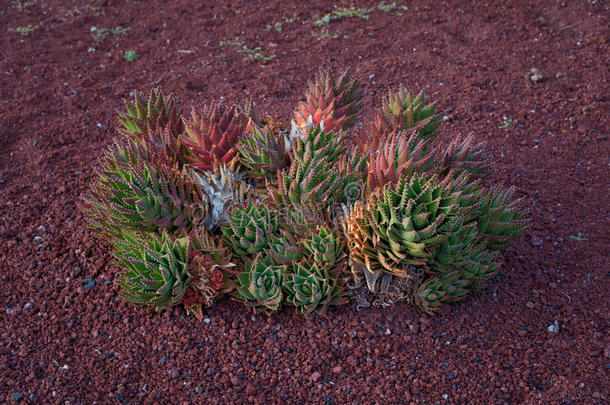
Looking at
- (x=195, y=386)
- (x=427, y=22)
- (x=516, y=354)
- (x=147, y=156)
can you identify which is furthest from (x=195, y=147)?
(x=427, y=22)

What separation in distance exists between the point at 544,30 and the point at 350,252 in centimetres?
387

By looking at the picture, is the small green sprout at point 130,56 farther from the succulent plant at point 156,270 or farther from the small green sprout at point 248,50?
the succulent plant at point 156,270

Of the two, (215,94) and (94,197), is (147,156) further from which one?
(215,94)

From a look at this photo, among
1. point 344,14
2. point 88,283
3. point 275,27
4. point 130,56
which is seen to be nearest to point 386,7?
point 344,14

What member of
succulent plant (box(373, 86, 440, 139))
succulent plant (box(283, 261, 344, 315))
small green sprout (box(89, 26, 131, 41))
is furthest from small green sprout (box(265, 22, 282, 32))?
succulent plant (box(283, 261, 344, 315))

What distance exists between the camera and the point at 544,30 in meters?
5.27

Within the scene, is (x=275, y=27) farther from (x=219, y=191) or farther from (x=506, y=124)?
(x=219, y=191)

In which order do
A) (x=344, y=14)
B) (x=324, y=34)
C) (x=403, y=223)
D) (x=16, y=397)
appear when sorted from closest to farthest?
(x=403, y=223), (x=16, y=397), (x=324, y=34), (x=344, y=14)

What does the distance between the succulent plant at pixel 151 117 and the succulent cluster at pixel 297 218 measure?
0.14m

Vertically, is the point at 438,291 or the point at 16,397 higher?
the point at 438,291

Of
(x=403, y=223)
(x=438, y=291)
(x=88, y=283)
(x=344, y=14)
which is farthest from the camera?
(x=344, y=14)

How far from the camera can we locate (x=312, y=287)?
2.53 meters

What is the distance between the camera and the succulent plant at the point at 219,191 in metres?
2.87

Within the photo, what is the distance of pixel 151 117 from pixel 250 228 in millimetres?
974
